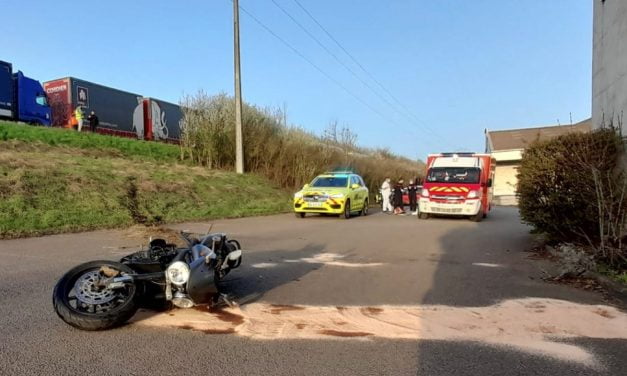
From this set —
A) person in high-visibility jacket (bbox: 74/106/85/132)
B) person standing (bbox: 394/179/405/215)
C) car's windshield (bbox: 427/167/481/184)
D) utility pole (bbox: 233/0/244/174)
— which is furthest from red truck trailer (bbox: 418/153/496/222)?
person in high-visibility jacket (bbox: 74/106/85/132)

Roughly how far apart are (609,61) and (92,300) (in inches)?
460

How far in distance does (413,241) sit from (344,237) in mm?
1750

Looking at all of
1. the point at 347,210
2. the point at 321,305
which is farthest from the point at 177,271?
the point at 347,210

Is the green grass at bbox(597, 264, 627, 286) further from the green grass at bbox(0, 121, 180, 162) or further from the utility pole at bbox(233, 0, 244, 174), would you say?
the green grass at bbox(0, 121, 180, 162)

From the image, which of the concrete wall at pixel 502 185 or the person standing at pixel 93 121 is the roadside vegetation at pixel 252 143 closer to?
the person standing at pixel 93 121

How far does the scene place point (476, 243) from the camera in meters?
11.4

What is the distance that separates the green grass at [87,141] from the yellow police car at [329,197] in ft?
32.2

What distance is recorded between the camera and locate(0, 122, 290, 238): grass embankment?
11969 mm

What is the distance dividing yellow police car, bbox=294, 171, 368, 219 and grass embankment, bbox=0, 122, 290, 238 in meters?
2.06

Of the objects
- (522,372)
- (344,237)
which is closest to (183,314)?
(522,372)

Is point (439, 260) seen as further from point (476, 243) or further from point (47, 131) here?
point (47, 131)

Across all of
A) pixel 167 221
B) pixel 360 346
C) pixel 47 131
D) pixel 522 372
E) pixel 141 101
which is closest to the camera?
pixel 522 372

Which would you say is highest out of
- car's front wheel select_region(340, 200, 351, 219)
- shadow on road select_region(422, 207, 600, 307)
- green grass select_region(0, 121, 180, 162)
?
green grass select_region(0, 121, 180, 162)

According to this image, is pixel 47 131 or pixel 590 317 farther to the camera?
pixel 47 131
